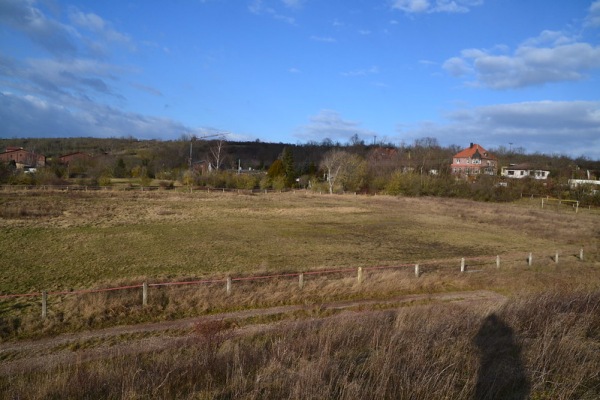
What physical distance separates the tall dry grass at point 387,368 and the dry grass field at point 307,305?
3 centimetres

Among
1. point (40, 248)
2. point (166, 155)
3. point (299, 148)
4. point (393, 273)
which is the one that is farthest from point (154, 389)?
point (299, 148)

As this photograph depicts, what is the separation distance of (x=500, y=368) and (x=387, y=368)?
5.19 ft

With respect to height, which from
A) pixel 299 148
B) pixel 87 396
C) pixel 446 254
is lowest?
pixel 446 254

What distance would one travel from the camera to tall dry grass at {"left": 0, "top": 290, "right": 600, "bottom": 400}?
4781 mm

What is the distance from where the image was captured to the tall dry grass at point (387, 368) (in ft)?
15.7

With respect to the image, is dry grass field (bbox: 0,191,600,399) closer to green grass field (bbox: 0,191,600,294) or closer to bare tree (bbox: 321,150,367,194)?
green grass field (bbox: 0,191,600,294)

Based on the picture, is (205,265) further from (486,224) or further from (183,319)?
(486,224)

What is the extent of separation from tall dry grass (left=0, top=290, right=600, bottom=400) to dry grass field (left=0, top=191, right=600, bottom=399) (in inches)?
1.2

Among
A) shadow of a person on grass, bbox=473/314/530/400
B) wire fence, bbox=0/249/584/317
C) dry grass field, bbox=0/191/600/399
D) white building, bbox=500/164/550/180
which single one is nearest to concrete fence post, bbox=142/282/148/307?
wire fence, bbox=0/249/584/317

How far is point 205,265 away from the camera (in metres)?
20.6

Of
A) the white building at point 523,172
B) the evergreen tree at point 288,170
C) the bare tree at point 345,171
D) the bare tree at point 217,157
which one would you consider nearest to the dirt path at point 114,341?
the bare tree at point 345,171

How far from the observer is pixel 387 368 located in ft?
16.9

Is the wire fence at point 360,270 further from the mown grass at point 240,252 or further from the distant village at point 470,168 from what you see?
the distant village at point 470,168

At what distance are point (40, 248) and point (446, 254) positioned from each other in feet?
82.7
